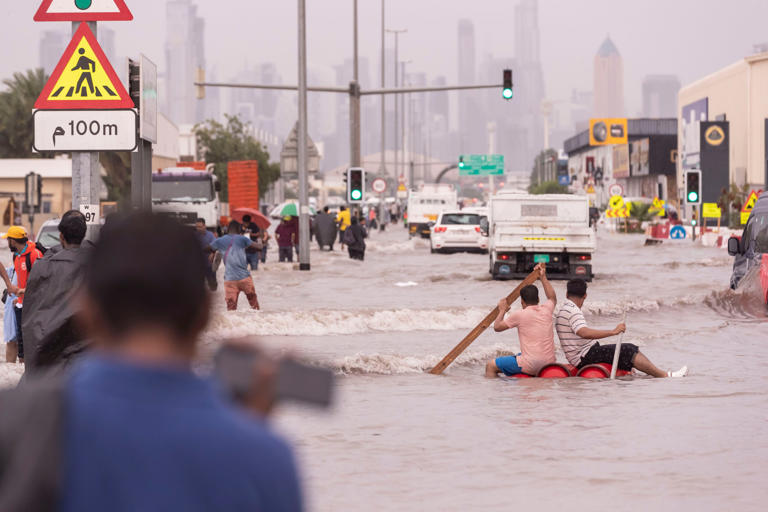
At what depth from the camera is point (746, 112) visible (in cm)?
8006

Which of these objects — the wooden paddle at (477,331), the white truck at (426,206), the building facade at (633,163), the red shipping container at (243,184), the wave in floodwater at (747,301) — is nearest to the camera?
the wooden paddle at (477,331)

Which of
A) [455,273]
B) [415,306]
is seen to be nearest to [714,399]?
[415,306]

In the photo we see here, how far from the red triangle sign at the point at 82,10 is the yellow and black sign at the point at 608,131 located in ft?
458

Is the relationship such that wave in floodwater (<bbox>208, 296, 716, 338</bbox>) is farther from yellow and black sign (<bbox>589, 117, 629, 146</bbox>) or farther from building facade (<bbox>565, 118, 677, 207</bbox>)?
yellow and black sign (<bbox>589, 117, 629, 146</bbox>)

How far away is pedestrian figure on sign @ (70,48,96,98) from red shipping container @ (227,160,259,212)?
153 ft

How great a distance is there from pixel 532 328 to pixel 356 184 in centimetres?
2364

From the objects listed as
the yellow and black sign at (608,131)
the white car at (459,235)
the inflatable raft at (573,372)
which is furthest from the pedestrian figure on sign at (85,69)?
the yellow and black sign at (608,131)

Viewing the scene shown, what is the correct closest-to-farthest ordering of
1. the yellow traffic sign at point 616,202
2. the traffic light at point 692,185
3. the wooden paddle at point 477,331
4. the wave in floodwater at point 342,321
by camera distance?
the wooden paddle at point 477,331 < the wave in floodwater at point 342,321 < the traffic light at point 692,185 < the yellow traffic sign at point 616,202

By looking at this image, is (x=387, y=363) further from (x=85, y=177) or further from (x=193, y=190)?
(x=193, y=190)

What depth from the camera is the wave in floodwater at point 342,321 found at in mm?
20031

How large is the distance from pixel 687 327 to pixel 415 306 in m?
5.63

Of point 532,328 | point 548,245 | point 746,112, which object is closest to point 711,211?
point 548,245

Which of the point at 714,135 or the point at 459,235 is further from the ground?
the point at 714,135

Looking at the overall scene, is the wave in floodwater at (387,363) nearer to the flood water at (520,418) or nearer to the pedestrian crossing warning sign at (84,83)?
the flood water at (520,418)
